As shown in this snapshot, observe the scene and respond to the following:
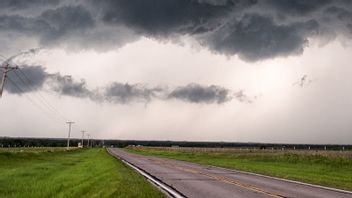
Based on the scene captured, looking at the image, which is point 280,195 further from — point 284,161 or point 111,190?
point 284,161

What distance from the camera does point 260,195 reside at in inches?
656

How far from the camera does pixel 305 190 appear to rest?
1895 centimetres

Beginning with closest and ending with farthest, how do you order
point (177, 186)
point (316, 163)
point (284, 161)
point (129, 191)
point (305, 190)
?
point (129, 191) → point (305, 190) → point (177, 186) → point (316, 163) → point (284, 161)

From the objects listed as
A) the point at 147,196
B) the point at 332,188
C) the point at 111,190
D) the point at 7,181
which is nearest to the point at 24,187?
the point at 7,181

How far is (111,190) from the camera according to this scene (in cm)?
1706

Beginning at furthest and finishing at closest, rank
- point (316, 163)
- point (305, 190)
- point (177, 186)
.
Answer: point (316, 163) < point (177, 186) < point (305, 190)

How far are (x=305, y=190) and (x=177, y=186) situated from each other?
5.32 metres

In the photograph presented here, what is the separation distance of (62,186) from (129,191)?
4998mm

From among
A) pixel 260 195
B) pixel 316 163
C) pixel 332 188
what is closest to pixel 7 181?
pixel 260 195

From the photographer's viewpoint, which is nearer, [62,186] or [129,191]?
[129,191]

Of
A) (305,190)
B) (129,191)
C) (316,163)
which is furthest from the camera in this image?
(316,163)

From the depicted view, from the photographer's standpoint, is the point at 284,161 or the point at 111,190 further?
the point at 284,161

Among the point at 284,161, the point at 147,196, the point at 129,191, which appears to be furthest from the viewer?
the point at 284,161

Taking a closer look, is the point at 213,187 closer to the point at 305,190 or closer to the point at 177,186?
the point at 177,186
